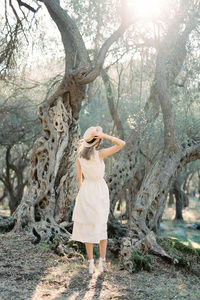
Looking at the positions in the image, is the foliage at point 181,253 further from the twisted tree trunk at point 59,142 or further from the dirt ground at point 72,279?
the twisted tree trunk at point 59,142

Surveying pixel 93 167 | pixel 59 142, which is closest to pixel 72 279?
pixel 93 167

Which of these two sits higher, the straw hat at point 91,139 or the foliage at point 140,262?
the straw hat at point 91,139

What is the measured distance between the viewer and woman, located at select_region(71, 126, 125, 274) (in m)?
5.13

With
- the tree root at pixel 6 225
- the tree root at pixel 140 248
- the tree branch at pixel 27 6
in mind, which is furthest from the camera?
the tree branch at pixel 27 6

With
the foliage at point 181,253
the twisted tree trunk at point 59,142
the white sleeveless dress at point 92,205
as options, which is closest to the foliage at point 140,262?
the foliage at point 181,253

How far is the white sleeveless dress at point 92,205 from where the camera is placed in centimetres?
514

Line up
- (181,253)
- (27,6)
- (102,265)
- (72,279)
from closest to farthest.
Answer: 1. (72,279)
2. (102,265)
3. (181,253)
4. (27,6)

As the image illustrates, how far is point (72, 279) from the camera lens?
196 inches

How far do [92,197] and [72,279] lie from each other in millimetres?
1151

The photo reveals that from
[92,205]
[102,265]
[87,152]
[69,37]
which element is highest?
[69,37]

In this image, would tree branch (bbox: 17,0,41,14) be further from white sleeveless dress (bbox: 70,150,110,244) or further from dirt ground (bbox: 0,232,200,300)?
dirt ground (bbox: 0,232,200,300)

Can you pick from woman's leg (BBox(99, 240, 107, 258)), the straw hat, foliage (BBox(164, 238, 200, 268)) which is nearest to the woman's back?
the straw hat

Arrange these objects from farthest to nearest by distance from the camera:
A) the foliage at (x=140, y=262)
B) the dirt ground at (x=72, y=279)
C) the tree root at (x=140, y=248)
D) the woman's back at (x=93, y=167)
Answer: the tree root at (x=140, y=248)
the foliage at (x=140, y=262)
the woman's back at (x=93, y=167)
the dirt ground at (x=72, y=279)

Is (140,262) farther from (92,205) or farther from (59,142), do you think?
(59,142)
